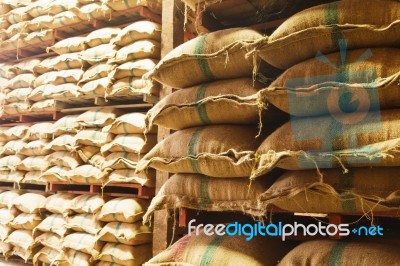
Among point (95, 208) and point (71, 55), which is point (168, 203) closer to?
point (95, 208)

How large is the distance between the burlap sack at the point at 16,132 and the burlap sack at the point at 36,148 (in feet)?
0.88

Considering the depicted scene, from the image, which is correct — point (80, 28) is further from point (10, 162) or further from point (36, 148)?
point (10, 162)

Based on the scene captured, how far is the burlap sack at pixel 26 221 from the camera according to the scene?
4.98 metres

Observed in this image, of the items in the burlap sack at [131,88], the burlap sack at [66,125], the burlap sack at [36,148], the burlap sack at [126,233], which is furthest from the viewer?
the burlap sack at [36,148]

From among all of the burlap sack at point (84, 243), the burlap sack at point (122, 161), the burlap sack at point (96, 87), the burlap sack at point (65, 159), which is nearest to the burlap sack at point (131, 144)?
the burlap sack at point (122, 161)

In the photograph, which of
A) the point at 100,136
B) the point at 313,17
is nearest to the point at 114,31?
the point at 100,136

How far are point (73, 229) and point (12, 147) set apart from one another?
6.08 ft

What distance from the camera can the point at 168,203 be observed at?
266 cm

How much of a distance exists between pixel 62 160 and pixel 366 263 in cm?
383

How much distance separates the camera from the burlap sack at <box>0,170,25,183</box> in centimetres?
536

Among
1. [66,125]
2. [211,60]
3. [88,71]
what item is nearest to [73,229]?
[66,125]

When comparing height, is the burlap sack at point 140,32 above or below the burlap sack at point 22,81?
above

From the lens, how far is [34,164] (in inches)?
202

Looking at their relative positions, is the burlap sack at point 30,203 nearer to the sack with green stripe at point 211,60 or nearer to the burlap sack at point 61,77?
the burlap sack at point 61,77
